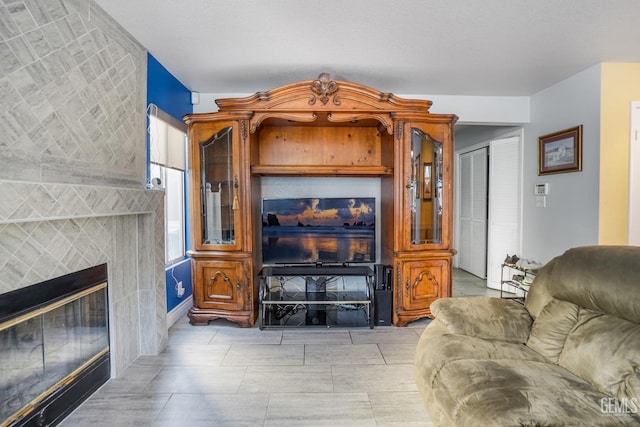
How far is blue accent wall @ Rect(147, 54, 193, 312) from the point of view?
2.80 metres

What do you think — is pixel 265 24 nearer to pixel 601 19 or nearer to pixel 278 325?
pixel 601 19

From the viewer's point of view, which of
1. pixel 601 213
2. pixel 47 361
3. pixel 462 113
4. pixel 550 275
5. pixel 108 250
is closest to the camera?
pixel 47 361

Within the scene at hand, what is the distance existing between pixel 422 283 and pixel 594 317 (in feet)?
5.17

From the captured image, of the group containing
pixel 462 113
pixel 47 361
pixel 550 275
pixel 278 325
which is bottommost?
pixel 278 325

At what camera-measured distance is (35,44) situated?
1.60 meters

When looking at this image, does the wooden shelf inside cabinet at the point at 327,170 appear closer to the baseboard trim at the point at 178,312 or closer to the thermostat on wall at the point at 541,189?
the baseboard trim at the point at 178,312

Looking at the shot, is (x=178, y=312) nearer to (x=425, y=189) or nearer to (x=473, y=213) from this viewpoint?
(x=425, y=189)

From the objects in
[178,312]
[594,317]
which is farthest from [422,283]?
[178,312]

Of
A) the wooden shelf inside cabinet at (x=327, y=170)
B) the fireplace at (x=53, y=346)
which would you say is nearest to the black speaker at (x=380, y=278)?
the wooden shelf inside cabinet at (x=327, y=170)

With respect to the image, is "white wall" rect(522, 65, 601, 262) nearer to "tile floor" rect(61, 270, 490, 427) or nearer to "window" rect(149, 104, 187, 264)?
"tile floor" rect(61, 270, 490, 427)

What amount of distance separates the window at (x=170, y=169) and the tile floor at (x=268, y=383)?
1000mm

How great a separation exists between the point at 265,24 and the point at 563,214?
130 inches

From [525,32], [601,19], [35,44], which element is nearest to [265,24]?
[35,44]

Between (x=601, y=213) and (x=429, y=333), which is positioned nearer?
(x=429, y=333)
